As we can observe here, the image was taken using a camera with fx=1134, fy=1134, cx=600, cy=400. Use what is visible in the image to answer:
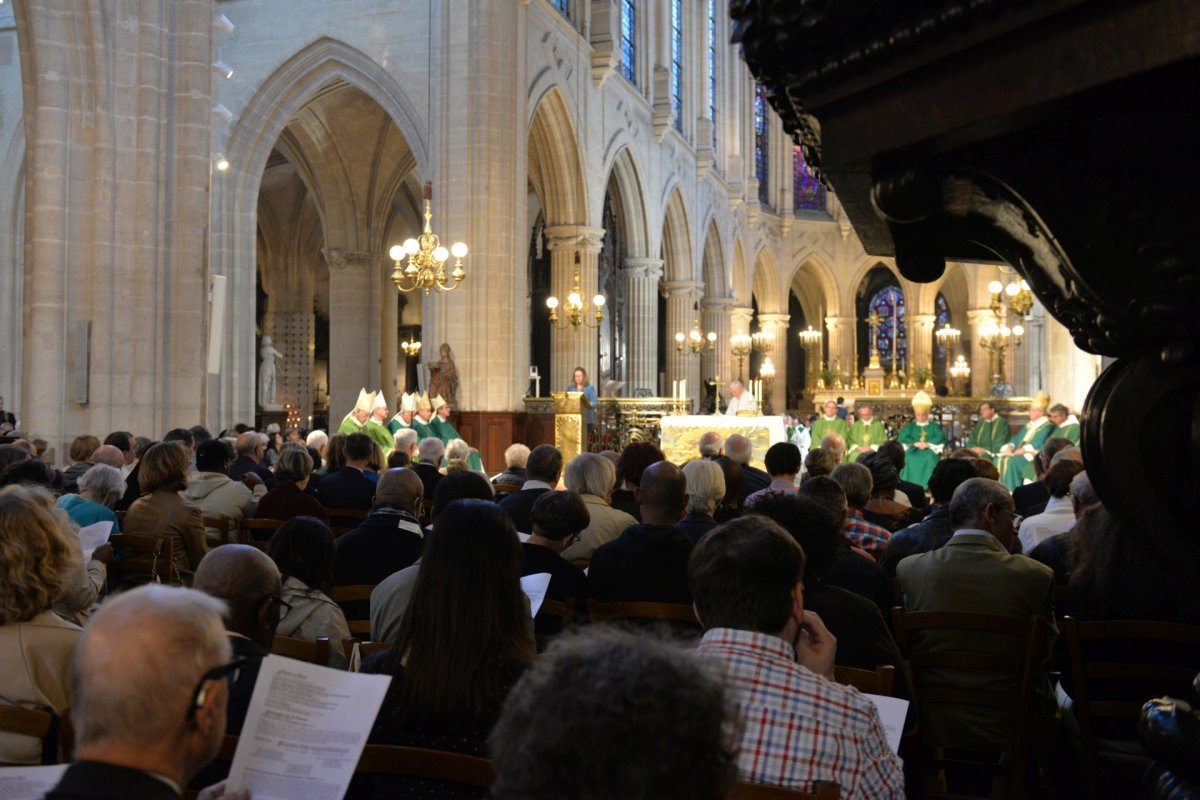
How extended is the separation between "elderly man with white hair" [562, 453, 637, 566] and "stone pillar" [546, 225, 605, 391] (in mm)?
16930

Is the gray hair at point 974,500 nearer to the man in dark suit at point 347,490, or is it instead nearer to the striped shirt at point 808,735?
the striped shirt at point 808,735

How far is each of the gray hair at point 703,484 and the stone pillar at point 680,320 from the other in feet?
85.8

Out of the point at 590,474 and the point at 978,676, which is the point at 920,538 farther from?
the point at 590,474

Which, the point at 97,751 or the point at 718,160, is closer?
the point at 97,751

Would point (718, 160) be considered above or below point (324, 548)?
above

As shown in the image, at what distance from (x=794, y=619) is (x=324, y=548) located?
2.02 m

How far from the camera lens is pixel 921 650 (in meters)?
3.82

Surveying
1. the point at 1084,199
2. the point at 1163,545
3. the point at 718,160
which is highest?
the point at 718,160

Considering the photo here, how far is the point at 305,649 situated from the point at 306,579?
0.89 m

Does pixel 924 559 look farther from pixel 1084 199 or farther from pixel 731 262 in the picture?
pixel 731 262

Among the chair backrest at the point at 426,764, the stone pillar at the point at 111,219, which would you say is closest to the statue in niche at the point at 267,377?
the stone pillar at the point at 111,219

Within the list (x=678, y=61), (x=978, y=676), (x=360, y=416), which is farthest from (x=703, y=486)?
(x=678, y=61)

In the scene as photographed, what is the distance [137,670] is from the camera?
161cm

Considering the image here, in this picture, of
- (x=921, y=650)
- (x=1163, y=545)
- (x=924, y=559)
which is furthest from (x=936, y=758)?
(x=1163, y=545)
